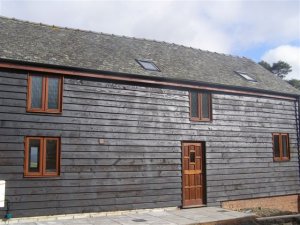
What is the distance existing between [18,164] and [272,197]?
33.7 feet

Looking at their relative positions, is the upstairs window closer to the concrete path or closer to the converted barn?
the converted barn

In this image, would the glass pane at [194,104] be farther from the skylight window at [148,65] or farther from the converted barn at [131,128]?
the skylight window at [148,65]

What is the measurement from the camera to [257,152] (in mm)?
15078

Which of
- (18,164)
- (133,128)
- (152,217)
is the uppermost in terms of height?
(133,128)

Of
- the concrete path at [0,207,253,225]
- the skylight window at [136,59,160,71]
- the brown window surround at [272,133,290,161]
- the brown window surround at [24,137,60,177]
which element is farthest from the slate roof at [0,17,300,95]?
the concrete path at [0,207,253,225]

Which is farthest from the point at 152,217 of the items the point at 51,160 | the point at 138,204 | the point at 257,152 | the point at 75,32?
the point at 75,32

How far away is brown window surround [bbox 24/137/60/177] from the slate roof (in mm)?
2240

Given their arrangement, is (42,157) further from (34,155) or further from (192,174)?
(192,174)

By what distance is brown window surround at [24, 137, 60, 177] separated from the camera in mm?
10359

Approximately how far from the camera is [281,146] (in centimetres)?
1606

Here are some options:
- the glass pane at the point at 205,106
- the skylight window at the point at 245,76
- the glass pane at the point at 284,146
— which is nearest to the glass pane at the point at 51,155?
the glass pane at the point at 205,106

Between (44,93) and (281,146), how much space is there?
10.3m

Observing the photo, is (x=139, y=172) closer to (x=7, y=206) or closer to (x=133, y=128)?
(x=133, y=128)

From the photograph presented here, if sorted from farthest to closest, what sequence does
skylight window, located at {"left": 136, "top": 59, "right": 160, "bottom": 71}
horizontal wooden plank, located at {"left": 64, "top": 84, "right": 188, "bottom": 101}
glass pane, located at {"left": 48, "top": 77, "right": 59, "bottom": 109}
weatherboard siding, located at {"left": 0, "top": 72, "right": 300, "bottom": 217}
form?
skylight window, located at {"left": 136, "top": 59, "right": 160, "bottom": 71}
horizontal wooden plank, located at {"left": 64, "top": 84, "right": 188, "bottom": 101}
glass pane, located at {"left": 48, "top": 77, "right": 59, "bottom": 109}
weatherboard siding, located at {"left": 0, "top": 72, "right": 300, "bottom": 217}
